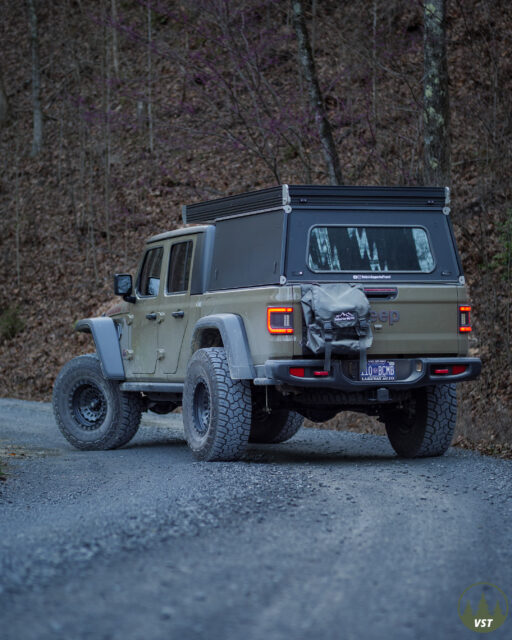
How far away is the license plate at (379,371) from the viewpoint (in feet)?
27.9

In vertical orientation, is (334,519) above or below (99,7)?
below

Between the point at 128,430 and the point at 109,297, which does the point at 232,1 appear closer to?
the point at 128,430

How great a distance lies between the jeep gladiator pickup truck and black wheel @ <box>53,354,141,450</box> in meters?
1.34

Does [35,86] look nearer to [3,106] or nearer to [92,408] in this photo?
[3,106]

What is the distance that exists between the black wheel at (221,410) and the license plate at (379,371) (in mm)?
1176

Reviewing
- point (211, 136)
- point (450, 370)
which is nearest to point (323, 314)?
point (450, 370)

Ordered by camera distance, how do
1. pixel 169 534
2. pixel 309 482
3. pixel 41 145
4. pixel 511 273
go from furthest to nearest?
pixel 41 145 < pixel 511 273 < pixel 309 482 < pixel 169 534

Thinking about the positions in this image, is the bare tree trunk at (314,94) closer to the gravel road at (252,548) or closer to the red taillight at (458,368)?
the red taillight at (458,368)

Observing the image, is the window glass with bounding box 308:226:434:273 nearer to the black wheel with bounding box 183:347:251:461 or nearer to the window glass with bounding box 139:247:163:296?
the black wheel with bounding box 183:347:251:461

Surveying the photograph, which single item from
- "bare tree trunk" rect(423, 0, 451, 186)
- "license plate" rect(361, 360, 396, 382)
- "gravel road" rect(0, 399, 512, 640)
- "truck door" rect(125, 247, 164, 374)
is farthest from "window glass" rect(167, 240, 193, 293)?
"bare tree trunk" rect(423, 0, 451, 186)

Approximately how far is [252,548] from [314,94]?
10285 millimetres

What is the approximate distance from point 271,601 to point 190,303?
236 inches

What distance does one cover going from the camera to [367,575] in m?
4.57

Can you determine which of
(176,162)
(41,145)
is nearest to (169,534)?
(176,162)
